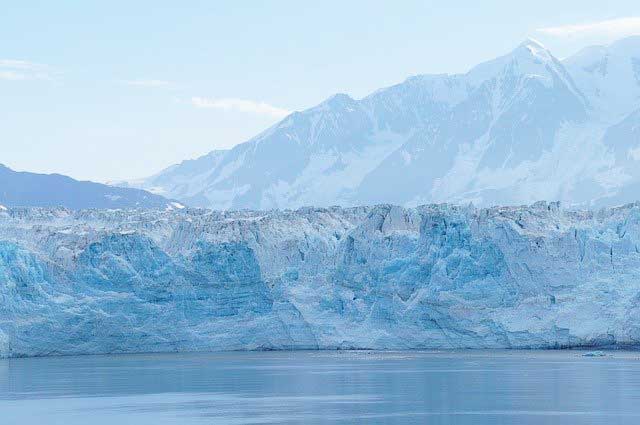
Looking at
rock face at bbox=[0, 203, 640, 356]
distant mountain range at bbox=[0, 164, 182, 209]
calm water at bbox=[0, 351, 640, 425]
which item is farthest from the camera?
distant mountain range at bbox=[0, 164, 182, 209]

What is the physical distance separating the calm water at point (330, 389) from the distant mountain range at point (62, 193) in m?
85.6

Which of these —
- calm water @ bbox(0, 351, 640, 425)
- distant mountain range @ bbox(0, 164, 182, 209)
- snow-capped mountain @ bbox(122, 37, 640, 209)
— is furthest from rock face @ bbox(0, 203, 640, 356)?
distant mountain range @ bbox(0, 164, 182, 209)

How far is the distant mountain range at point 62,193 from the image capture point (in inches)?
5581

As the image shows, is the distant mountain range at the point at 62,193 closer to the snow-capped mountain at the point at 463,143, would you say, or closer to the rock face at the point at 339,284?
→ the snow-capped mountain at the point at 463,143

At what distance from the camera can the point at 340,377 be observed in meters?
44.6

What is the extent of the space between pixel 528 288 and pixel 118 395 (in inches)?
844

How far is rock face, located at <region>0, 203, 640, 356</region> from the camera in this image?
5503 centimetres

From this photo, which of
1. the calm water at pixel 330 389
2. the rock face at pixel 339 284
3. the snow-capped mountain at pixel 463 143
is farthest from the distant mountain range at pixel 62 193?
the calm water at pixel 330 389

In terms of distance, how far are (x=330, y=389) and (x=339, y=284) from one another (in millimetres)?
18007

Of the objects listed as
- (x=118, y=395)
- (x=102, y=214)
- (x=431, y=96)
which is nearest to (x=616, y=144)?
(x=431, y=96)

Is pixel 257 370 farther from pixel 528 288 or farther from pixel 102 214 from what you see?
pixel 102 214

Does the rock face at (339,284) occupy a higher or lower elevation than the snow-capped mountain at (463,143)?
lower

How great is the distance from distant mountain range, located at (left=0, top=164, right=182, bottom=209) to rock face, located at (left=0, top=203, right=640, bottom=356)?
262 feet

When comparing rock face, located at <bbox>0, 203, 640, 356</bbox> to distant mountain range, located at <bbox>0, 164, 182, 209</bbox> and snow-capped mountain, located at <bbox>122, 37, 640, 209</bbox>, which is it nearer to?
snow-capped mountain, located at <bbox>122, 37, 640, 209</bbox>
